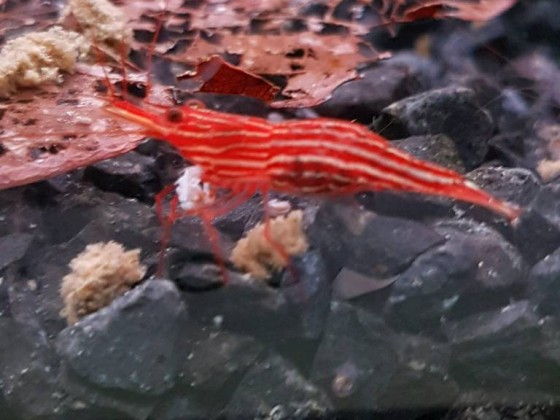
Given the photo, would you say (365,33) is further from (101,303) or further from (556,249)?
(101,303)

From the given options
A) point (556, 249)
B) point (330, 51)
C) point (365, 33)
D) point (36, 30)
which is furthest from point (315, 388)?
point (36, 30)

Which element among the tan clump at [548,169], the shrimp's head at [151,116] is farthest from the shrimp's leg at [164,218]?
the tan clump at [548,169]

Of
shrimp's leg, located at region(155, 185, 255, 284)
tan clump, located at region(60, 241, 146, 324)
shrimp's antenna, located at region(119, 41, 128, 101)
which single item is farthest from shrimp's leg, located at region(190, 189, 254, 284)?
shrimp's antenna, located at region(119, 41, 128, 101)

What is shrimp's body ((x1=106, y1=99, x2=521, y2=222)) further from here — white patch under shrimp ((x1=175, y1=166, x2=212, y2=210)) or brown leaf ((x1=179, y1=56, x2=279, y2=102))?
brown leaf ((x1=179, y1=56, x2=279, y2=102))

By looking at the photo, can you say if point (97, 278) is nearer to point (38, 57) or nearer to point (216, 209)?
point (216, 209)

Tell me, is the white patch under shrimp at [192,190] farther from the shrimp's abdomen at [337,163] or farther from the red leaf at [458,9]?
the red leaf at [458,9]

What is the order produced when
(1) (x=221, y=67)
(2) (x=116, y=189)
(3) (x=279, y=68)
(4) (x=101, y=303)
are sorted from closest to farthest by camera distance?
(4) (x=101, y=303) → (2) (x=116, y=189) → (1) (x=221, y=67) → (3) (x=279, y=68)
